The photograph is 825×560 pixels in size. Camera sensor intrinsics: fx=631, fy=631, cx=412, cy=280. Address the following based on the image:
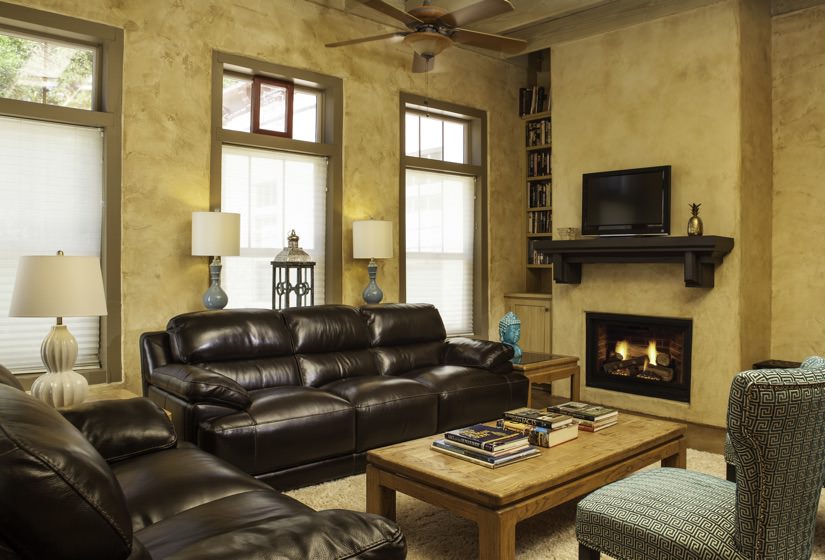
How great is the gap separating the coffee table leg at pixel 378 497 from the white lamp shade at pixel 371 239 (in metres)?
2.78

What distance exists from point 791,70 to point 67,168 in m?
5.61

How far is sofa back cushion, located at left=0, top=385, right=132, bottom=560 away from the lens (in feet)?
3.29

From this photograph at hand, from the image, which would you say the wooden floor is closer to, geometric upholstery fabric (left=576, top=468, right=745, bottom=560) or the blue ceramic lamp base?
the blue ceramic lamp base

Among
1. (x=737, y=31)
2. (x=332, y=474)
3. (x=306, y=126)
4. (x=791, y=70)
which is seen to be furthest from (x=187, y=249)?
(x=791, y=70)

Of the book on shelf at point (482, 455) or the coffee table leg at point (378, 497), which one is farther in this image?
the coffee table leg at point (378, 497)

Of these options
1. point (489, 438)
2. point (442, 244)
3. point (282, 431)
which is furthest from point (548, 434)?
point (442, 244)

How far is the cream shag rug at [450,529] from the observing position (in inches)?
103

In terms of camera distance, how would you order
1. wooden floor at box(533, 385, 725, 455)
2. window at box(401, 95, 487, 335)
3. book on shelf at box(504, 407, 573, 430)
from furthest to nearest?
window at box(401, 95, 487, 335), wooden floor at box(533, 385, 725, 455), book on shelf at box(504, 407, 573, 430)

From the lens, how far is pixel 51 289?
8.95 feet

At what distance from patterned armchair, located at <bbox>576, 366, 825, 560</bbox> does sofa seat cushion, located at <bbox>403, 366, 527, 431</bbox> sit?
2.04m

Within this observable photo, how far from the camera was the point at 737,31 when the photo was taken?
4.93m

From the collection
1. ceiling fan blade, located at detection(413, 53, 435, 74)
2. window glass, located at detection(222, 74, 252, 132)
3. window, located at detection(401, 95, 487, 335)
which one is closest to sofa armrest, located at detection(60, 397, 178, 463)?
window glass, located at detection(222, 74, 252, 132)

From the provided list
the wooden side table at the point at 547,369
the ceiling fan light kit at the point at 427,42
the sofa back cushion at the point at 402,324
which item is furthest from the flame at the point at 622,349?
the ceiling fan light kit at the point at 427,42

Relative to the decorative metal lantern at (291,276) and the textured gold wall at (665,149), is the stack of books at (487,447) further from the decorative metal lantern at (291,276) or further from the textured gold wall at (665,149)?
the textured gold wall at (665,149)
